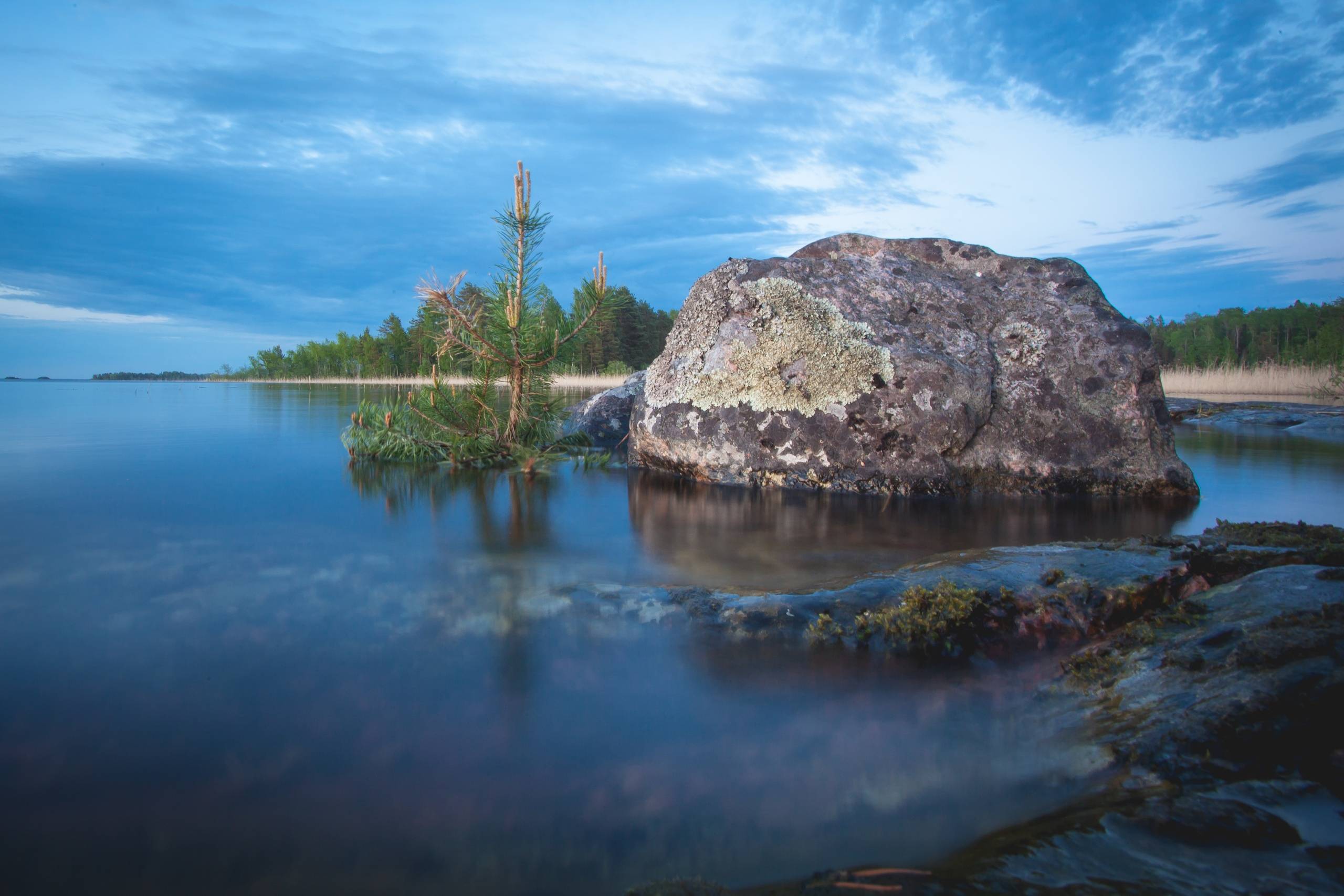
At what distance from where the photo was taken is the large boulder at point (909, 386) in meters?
6.83

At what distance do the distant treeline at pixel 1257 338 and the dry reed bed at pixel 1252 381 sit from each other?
1.70ft

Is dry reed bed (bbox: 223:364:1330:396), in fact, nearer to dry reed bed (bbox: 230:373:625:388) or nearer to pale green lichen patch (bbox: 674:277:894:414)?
dry reed bed (bbox: 230:373:625:388)

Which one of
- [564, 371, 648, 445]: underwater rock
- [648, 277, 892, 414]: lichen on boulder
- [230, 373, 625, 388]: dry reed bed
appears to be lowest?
[564, 371, 648, 445]: underwater rock

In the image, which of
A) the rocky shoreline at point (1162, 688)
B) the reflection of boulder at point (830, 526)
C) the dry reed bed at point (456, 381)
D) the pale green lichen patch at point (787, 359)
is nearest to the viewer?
the rocky shoreline at point (1162, 688)

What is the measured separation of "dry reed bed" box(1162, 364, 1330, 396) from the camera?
23641mm

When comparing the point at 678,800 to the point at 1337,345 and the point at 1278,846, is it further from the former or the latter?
the point at 1337,345

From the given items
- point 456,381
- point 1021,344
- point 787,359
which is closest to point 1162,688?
point 787,359

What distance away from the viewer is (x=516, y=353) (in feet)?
26.1

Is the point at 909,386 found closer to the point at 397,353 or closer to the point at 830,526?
the point at 830,526

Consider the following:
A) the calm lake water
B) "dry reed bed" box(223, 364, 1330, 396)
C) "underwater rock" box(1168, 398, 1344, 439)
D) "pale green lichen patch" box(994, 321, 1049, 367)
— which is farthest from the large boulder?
"dry reed bed" box(223, 364, 1330, 396)

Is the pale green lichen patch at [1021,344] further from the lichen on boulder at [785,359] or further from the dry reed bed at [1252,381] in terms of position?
the dry reed bed at [1252,381]

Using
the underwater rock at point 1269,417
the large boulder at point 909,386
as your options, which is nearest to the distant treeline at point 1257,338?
the underwater rock at point 1269,417

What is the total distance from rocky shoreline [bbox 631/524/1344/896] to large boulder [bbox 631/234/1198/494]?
122 inches

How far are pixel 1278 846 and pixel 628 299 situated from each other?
820 centimetres
